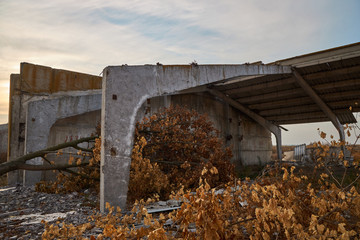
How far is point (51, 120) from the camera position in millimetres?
10727

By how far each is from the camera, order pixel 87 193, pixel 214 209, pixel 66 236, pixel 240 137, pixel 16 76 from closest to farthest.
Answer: pixel 214 209 → pixel 66 236 → pixel 87 193 → pixel 16 76 → pixel 240 137

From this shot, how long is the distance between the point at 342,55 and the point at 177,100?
6962 millimetres

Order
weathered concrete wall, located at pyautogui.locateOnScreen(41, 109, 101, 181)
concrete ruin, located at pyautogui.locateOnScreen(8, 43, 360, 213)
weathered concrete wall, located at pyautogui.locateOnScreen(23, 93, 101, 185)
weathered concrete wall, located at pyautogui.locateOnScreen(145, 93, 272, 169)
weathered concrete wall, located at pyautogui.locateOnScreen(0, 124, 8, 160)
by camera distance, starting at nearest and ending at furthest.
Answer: concrete ruin, located at pyautogui.locateOnScreen(8, 43, 360, 213)
weathered concrete wall, located at pyautogui.locateOnScreen(23, 93, 101, 185)
weathered concrete wall, located at pyautogui.locateOnScreen(41, 109, 101, 181)
weathered concrete wall, located at pyautogui.locateOnScreen(145, 93, 272, 169)
weathered concrete wall, located at pyautogui.locateOnScreen(0, 124, 8, 160)

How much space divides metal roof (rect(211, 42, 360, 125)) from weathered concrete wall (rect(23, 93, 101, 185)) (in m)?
6.30

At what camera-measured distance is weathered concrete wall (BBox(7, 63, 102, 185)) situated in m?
11.3

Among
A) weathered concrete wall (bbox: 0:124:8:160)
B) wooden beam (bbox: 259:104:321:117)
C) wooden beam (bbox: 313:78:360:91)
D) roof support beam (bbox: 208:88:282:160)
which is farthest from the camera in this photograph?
weathered concrete wall (bbox: 0:124:8:160)

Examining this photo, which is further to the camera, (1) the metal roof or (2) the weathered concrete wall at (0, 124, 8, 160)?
(2) the weathered concrete wall at (0, 124, 8, 160)

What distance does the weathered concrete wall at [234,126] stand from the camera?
13.3 metres

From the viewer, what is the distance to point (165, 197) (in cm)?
722

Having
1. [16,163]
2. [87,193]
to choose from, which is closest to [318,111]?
[87,193]

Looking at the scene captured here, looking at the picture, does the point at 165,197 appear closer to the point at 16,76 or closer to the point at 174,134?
the point at 174,134

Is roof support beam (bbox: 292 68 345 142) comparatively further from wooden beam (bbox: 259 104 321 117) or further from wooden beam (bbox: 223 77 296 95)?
wooden beam (bbox: 259 104 321 117)

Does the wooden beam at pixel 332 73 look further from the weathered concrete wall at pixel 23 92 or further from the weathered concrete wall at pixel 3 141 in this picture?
the weathered concrete wall at pixel 3 141

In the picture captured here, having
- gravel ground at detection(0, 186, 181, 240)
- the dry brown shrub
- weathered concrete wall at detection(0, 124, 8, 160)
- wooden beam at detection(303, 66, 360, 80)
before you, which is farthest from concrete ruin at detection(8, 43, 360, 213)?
weathered concrete wall at detection(0, 124, 8, 160)
